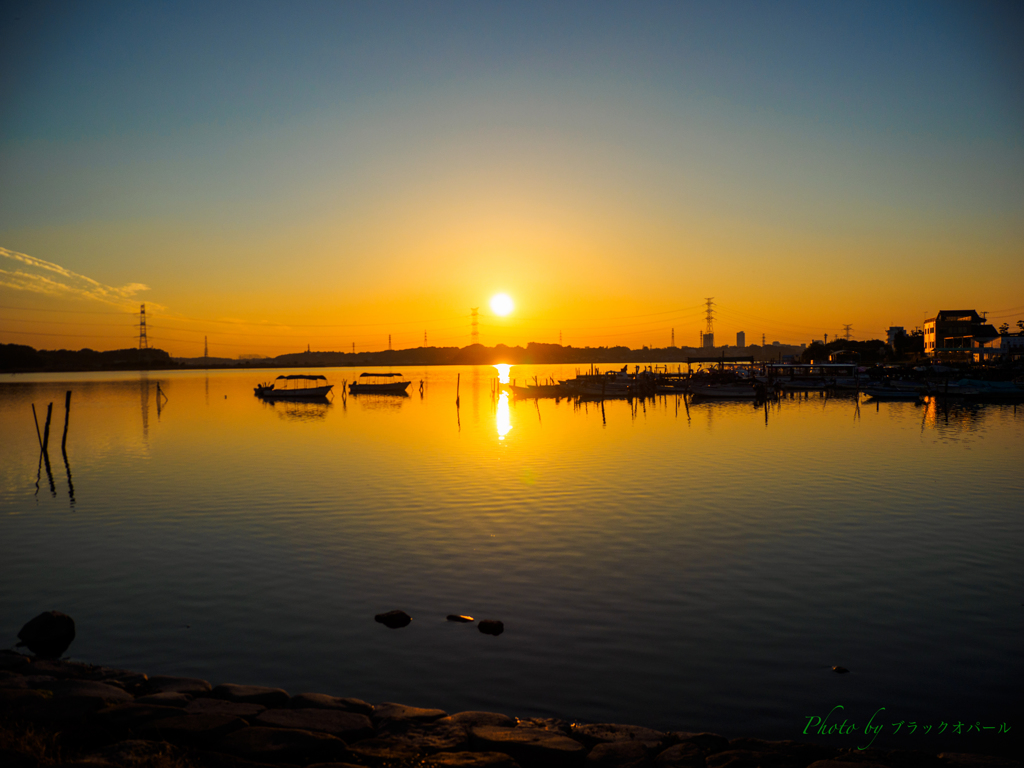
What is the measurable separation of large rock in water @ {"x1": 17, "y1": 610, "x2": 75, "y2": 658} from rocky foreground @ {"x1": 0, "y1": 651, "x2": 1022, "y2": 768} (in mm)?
2990

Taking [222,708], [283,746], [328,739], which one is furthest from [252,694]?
[328,739]

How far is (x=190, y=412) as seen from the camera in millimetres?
76938

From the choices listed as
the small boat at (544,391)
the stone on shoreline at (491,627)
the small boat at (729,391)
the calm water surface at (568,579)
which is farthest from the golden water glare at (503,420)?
the stone on shoreline at (491,627)

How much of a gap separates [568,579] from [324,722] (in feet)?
26.3

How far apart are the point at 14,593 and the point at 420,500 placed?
1323 cm

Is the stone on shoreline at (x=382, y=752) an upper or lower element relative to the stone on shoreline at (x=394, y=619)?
upper

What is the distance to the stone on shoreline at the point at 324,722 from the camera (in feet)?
28.9

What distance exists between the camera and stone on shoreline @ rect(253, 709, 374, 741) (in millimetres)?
8812

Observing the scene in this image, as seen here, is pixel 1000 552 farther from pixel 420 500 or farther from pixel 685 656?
pixel 420 500

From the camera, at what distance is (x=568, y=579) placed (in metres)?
16.0

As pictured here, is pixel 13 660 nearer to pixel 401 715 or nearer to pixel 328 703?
pixel 328 703

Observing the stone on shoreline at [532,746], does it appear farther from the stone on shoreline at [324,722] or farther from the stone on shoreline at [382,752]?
the stone on shoreline at [324,722]

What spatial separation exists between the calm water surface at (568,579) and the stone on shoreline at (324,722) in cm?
139

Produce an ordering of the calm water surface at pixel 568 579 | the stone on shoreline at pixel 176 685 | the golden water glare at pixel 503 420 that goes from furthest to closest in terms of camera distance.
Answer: the golden water glare at pixel 503 420 < the calm water surface at pixel 568 579 < the stone on shoreline at pixel 176 685
